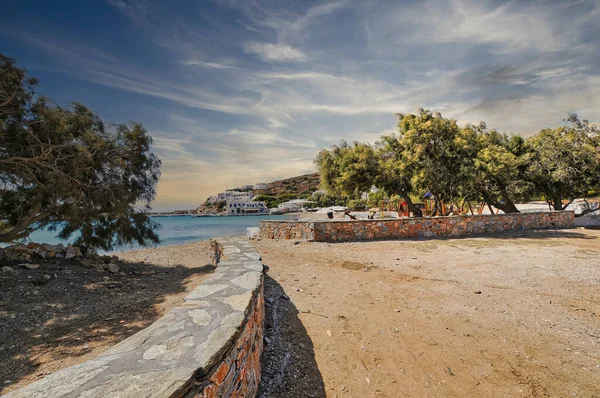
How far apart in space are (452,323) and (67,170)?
33.1 ft

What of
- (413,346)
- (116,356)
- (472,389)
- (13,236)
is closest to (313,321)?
(413,346)

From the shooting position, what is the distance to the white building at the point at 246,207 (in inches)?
3627

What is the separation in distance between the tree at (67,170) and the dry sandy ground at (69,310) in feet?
5.47

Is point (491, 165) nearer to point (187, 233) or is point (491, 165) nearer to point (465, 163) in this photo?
point (465, 163)

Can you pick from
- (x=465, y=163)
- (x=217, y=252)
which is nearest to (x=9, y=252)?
(x=217, y=252)

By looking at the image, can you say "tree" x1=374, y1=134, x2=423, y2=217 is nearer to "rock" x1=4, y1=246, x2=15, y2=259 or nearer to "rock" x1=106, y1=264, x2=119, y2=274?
"rock" x1=106, y1=264, x2=119, y2=274

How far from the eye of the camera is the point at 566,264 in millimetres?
7957

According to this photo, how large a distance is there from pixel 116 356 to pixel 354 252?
9.12 metres

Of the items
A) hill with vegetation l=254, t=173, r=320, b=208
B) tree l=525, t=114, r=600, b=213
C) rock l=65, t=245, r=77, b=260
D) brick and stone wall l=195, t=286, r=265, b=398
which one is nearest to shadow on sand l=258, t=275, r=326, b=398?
brick and stone wall l=195, t=286, r=265, b=398

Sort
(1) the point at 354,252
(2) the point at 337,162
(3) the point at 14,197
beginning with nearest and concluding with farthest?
(3) the point at 14,197 → (1) the point at 354,252 → (2) the point at 337,162

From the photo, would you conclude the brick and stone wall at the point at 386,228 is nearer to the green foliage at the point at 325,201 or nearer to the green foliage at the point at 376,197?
the green foliage at the point at 376,197

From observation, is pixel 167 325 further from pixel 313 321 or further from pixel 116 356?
pixel 313 321

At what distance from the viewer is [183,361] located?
1.75m

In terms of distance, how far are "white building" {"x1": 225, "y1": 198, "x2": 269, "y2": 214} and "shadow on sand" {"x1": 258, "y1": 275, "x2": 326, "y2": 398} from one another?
8702 cm
